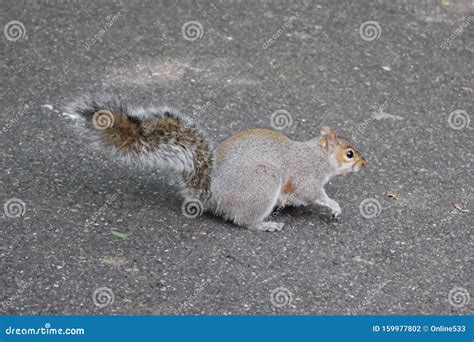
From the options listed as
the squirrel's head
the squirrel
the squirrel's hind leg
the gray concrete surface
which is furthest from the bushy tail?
the squirrel's head

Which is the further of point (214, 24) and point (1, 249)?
point (214, 24)

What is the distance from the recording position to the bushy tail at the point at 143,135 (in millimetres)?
4465

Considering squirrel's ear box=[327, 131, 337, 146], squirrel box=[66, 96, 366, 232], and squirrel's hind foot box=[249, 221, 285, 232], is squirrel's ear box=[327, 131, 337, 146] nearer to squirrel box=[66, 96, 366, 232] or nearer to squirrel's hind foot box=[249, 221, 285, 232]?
squirrel box=[66, 96, 366, 232]

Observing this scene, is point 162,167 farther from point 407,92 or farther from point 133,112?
point 407,92

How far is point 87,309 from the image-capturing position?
3762mm

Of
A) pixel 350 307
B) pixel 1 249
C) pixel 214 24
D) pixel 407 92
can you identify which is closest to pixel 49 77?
pixel 214 24

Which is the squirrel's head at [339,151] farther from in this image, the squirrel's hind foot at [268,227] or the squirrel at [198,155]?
the squirrel's hind foot at [268,227]

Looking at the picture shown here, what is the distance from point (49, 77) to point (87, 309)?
107 inches

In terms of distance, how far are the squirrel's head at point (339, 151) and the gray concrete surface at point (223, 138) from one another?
0.25 meters

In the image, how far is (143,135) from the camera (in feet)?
14.7

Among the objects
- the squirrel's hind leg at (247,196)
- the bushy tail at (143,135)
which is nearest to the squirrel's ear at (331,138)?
the squirrel's hind leg at (247,196)

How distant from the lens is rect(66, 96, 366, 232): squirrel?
4.48 m

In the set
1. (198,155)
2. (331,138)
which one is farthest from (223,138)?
(198,155)

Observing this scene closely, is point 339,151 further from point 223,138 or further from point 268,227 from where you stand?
point 223,138
